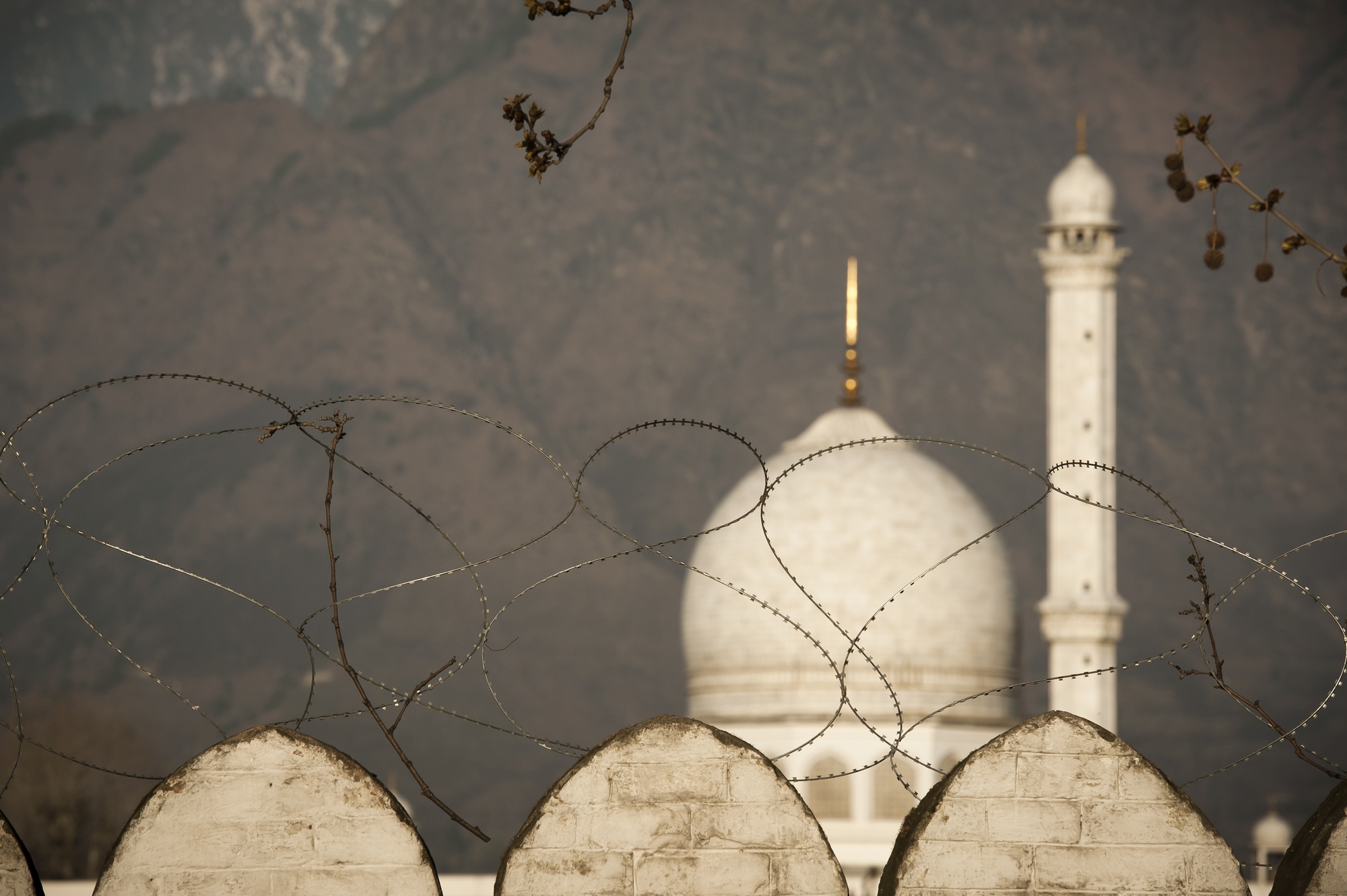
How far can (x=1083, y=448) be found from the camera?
39.7 m

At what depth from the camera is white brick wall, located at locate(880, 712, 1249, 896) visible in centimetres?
802

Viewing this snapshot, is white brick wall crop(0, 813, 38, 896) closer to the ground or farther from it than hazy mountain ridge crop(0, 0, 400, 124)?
closer to the ground

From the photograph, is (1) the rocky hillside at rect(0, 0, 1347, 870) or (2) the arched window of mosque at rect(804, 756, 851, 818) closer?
(2) the arched window of mosque at rect(804, 756, 851, 818)

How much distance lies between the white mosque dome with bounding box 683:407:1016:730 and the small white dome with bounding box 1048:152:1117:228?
5.18 metres

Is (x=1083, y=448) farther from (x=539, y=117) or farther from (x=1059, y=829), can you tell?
(x=1059, y=829)

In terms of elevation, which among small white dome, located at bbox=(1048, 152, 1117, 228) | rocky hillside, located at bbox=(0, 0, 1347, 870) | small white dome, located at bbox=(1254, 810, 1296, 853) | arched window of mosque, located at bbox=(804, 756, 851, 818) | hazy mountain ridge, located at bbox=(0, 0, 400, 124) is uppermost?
hazy mountain ridge, located at bbox=(0, 0, 400, 124)

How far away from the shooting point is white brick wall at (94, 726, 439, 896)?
8.02 metres

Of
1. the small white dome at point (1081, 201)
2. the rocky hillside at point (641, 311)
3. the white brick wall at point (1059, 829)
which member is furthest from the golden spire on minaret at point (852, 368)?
the white brick wall at point (1059, 829)

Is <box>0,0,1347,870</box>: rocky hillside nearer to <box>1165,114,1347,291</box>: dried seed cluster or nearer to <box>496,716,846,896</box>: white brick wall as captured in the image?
<box>1165,114,1347,291</box>: dried seed cluster

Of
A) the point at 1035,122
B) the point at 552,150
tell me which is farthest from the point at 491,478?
the point at 552,150

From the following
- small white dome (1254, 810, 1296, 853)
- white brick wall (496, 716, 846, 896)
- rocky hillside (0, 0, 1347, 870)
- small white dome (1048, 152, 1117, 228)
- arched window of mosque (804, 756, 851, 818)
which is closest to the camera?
white brick wall (496, 716, 846, 896)

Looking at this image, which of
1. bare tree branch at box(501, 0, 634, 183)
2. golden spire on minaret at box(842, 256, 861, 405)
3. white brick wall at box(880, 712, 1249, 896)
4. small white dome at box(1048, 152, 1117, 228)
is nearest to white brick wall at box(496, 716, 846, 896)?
white brick wall at box(880, 712, 1249, 896)

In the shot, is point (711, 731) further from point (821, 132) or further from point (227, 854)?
point (821, 132)

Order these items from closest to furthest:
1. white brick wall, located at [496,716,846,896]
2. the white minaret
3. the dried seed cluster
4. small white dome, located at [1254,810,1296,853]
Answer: white brick wall, located at [496,716,846,896], the dried seed cluster, the white minaret, small white dome, located at [1254,810,1296,853]
